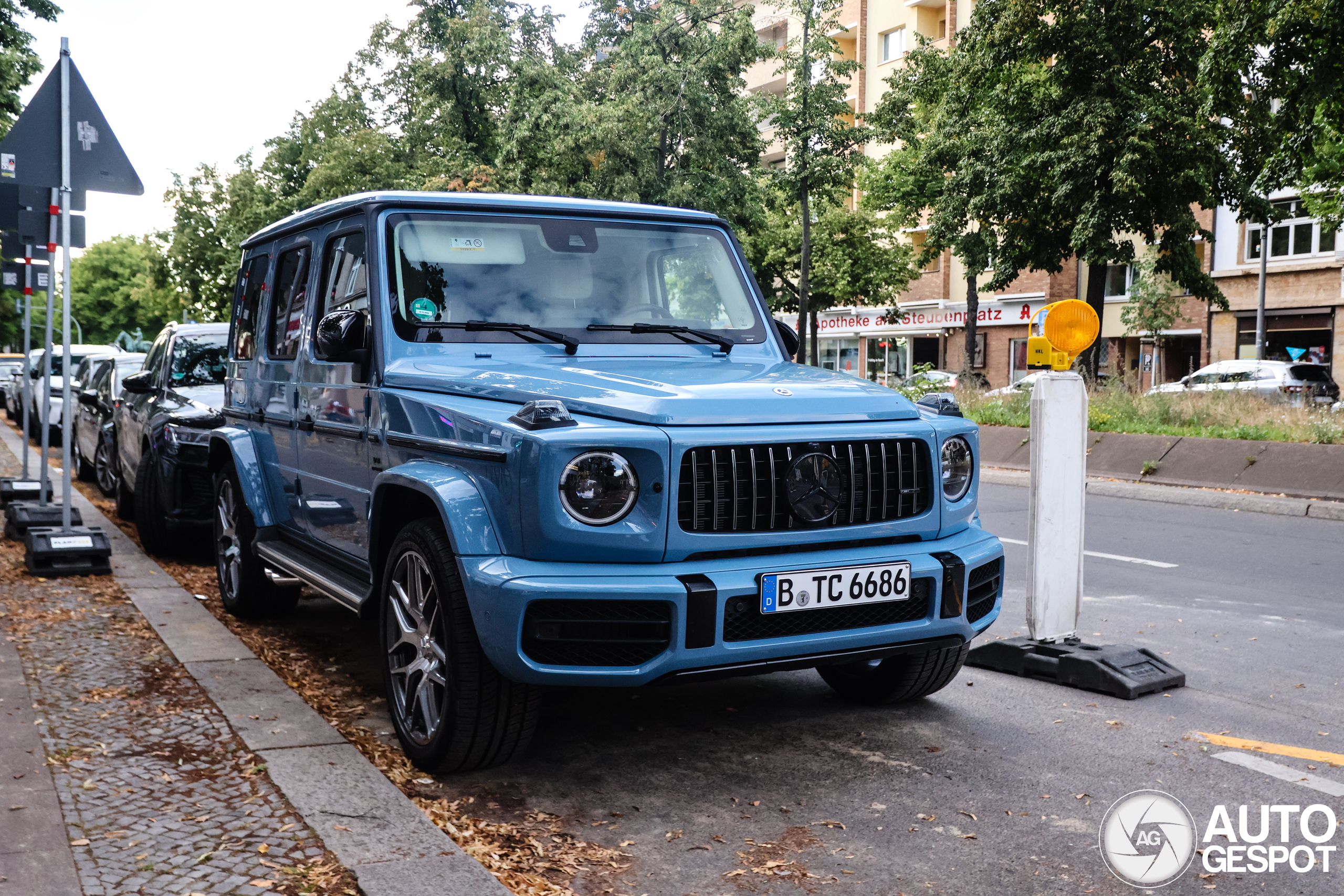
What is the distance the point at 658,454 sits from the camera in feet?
12.1

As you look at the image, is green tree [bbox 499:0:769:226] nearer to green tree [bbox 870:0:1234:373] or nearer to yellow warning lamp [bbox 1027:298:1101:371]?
green tree [bbox 870:0:1234:373]

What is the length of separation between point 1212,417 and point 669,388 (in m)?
14.7

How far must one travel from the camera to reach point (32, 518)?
8844mm

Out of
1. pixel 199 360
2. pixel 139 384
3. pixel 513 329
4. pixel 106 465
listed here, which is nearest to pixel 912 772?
pixel 513 329

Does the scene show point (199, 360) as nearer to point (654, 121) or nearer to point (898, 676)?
point (898, 676)

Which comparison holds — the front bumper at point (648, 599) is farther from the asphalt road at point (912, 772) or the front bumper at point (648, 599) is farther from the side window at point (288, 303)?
the side window at point (288, 303)

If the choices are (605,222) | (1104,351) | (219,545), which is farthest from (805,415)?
(1104,351)

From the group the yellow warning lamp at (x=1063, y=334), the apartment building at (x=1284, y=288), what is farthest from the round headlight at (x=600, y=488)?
the apartment building at (x=1284, y=288)

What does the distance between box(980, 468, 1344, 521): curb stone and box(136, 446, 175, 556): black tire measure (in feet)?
28.5

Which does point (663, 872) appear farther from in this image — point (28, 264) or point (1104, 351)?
point (1104, 351)

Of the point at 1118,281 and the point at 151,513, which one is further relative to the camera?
the point at 1118,281

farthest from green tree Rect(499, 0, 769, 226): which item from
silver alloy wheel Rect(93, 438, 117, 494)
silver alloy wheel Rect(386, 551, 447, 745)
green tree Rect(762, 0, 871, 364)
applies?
silver alloy wheel Rect(386, 551, 447, 745)

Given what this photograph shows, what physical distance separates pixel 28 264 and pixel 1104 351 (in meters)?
23.3

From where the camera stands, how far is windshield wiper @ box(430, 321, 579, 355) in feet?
15.8
